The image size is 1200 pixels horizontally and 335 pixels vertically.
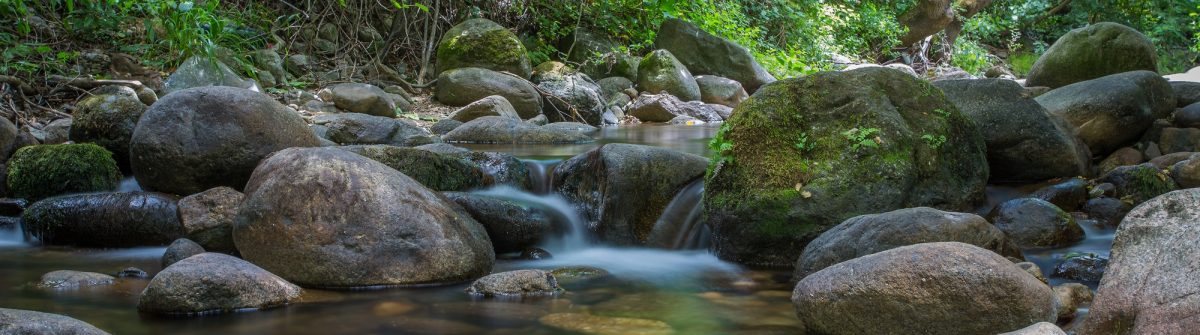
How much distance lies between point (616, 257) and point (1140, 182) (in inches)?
156

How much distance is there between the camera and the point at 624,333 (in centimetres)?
411

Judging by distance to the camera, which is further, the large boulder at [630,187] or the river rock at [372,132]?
the river rock at [372,132]

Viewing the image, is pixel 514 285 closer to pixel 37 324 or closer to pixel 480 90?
pixel 37 324

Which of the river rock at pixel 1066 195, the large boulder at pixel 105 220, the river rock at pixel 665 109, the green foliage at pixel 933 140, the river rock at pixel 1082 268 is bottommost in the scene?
the river rock at pixel 665 109

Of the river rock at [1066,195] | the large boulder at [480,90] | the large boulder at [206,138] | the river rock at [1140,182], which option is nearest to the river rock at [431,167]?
the large boulder at [206,138]

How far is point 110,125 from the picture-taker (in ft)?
24.3

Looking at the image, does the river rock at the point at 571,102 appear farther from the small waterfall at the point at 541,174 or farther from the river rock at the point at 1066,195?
the river rock at the point at 1066,195

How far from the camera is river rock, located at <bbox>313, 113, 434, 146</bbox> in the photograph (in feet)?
31.3

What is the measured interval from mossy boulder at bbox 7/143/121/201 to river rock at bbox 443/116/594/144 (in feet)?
13.4

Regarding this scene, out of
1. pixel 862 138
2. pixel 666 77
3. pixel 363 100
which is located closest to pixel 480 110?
pixel 363 100

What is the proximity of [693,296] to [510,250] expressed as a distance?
1636mm

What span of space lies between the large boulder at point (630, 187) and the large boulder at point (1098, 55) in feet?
17.6

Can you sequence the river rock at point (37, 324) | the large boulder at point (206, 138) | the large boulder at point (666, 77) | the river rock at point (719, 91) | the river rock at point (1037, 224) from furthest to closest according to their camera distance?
the river rock at point (719, 91) → the large boulder at point (666, 77) → the large boulder at point (206, 138) → the river rock at point (1037, 224) → the river rock at point (37, 324)

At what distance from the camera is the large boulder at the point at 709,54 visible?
56.4 ft
